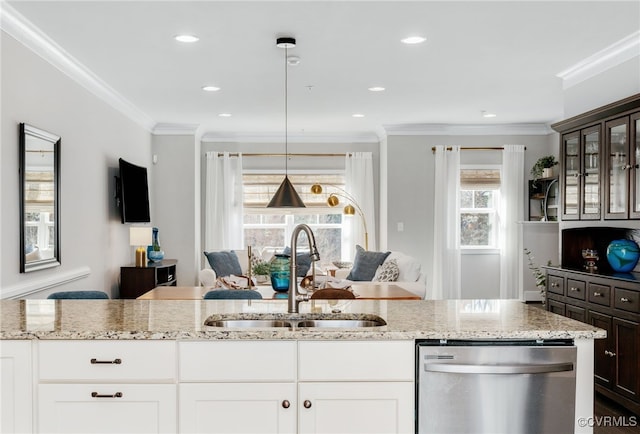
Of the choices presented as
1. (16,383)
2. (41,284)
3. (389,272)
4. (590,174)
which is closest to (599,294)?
(590,174)

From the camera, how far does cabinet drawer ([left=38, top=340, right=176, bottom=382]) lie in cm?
214

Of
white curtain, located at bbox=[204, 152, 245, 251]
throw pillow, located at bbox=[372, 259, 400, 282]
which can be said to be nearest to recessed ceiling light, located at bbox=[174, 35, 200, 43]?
throw pillow, located at bbox=[372, 259, 400, 282]

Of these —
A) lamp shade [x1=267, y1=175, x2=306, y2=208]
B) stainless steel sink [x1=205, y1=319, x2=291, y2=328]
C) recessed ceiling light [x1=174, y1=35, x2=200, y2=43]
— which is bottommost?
stainless steel sink [x1=205, y1=319, x2=291, y2=328]

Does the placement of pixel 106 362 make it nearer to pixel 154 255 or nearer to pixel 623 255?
pixel 623 255

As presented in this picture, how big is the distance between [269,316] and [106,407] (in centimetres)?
73

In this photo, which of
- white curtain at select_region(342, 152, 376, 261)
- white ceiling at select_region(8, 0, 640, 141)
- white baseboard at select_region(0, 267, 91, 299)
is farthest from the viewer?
white curtain at select_region(342, 152, 376, 261)

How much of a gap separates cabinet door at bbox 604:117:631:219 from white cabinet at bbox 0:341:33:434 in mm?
3800

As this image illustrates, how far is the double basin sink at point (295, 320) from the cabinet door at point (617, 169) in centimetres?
259

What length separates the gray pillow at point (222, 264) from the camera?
775 centimetres

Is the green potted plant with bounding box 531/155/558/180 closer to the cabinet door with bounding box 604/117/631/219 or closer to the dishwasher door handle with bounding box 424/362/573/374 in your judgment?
the cabinet door with bounding box 604/117/631/219

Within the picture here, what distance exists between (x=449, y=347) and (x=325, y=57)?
3.30 metres

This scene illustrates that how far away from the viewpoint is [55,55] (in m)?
4.66

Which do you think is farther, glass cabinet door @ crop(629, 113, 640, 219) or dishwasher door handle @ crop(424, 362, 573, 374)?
glass cabinet door @ crop(629, 113, 640, 219)

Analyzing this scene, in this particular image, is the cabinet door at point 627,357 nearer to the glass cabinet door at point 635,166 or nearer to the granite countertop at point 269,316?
the glass cabinet door at point 635,166
